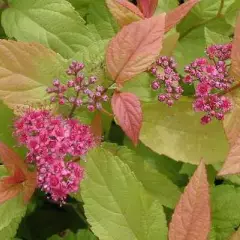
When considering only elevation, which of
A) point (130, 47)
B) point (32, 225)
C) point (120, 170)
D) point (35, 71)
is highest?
point (130, 47)

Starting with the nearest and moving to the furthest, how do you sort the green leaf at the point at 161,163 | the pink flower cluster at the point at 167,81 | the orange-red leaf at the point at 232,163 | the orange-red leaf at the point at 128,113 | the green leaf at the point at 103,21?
the orange-red leaf at the point at 232,163 → the orange-red leaf at the point at 128,113 → the pink flower cluster at the point at 167,81 → the green leaf at the point at 161,163 → the green leaf at the point at 103,21

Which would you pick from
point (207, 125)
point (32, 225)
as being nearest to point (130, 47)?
point (207, 125)

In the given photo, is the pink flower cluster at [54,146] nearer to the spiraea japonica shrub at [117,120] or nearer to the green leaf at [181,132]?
the spiraea japonica shrub at [117,120]

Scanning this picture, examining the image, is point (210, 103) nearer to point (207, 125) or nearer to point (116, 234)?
point (207, 125)

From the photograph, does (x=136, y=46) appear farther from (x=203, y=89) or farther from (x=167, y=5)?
(x=167, y=5)

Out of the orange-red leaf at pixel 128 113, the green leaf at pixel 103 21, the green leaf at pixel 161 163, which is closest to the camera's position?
the orange-red leaf at pixel 128 113

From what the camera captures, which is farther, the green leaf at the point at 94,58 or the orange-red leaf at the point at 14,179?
the green leaf at the point at 94,58

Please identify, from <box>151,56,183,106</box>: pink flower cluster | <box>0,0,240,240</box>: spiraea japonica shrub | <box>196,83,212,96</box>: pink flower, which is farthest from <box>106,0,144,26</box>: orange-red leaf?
<box>196,83,212,96</box>: pink flower

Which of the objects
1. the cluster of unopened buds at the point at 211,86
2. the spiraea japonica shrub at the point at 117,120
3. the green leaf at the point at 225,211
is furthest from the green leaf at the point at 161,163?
the cluster of unopened buds at the point at 211,86
